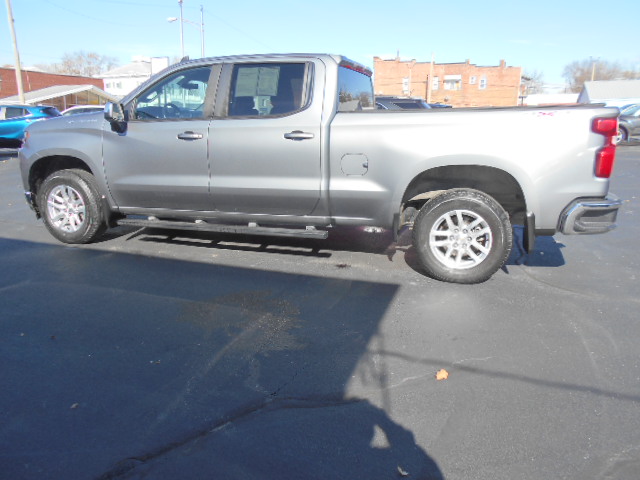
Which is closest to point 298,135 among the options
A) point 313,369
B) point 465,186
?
point 465,186

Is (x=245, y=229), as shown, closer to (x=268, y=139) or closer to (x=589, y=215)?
(x=268, y=139)

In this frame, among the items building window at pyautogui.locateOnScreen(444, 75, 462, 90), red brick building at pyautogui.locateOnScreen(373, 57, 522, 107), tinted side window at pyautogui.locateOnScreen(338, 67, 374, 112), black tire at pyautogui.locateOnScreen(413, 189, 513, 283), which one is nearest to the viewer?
black tire at pyautogui.locateOnScreen(413, 189, 513, 283)

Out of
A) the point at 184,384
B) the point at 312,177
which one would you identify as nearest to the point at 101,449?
the point at 184,384

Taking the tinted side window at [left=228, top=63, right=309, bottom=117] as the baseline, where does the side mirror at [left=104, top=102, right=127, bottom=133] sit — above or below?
below

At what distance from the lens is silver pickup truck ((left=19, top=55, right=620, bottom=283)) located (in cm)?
409

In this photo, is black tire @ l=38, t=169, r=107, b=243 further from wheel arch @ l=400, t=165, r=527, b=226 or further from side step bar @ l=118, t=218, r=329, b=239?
wheel arch @ l=400, t=165, r=527, b=226

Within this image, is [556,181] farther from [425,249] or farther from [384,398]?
[384,398]

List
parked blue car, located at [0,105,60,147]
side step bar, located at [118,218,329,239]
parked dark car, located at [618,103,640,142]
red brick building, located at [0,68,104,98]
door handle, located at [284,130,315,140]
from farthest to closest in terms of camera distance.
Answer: red brick building, located at [0,68,104,98] → parked dark car, located at [618,103,640,142] → parked blue car, located at [0,105,60,147] → side step bar, located at [118,218,329,239] → door handle, located at [284,130,315,140]

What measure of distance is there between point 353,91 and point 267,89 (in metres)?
0.96

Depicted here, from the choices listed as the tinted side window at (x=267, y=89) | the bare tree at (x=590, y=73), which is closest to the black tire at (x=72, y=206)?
the tinted side window at (x=267, y=89)

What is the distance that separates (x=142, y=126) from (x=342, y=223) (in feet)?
7.91

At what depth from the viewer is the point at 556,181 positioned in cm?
407

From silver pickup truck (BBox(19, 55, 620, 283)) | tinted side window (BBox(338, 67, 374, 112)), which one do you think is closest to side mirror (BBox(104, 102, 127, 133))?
silver pickup truck (BBox(19, 55, 620, 283))

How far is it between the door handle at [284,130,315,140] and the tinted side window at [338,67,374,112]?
42cm
